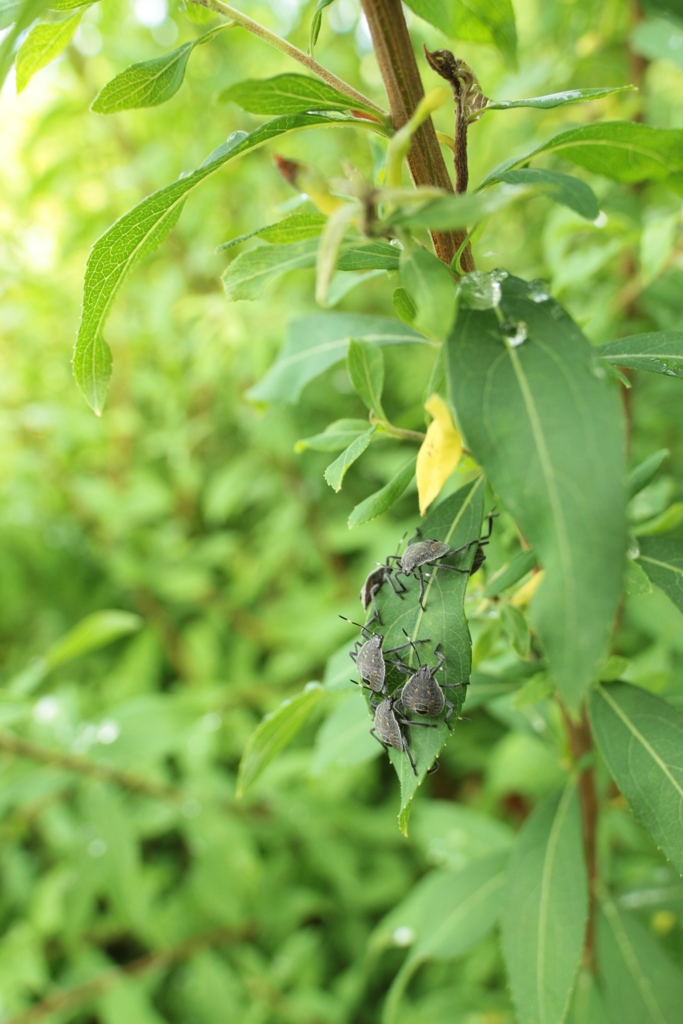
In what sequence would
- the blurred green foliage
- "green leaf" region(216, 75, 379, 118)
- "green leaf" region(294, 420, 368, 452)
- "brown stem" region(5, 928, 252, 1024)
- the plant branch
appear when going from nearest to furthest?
"green leaf" region(216, 75, 379, 118), the plant branch, "green leaf" region(294, 420, 368, 452), the blurred green foliage, "brown stem" region(5, 928, 252, 1024)

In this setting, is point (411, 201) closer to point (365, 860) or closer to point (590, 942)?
point (590, 942)

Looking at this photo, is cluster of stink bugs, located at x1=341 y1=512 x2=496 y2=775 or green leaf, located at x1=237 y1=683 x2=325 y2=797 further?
green leaf, located at x1=237 y1=683 x2=325 y2=797

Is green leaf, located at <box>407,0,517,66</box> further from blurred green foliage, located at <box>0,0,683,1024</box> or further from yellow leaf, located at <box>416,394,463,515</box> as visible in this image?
blurred green foliage, located at <box>0,0,683,1024</box>

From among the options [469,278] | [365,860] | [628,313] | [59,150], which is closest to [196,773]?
[365,860]

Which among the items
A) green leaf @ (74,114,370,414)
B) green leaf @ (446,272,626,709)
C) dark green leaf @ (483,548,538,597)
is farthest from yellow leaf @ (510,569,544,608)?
green leaf @ (74,114,370,414)

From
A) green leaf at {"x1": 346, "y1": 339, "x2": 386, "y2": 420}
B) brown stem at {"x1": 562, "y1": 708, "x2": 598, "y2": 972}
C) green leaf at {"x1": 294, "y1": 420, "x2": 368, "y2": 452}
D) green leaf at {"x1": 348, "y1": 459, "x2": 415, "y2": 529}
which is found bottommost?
brown stem at {"x1": 562, "y1": 708, "x2": 598, "y2": 972}

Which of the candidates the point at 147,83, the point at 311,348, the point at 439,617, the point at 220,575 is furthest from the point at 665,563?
the point at 220,575

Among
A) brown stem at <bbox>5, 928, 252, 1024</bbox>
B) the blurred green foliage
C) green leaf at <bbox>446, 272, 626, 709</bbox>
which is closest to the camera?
green leaf at <bbox>446, 272, 626, 709</bbox>
